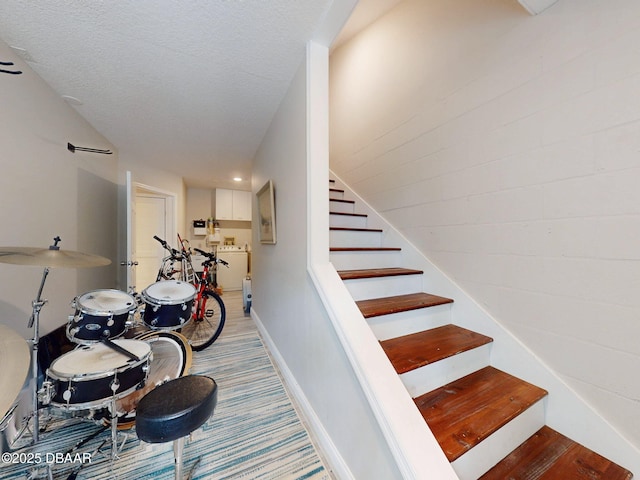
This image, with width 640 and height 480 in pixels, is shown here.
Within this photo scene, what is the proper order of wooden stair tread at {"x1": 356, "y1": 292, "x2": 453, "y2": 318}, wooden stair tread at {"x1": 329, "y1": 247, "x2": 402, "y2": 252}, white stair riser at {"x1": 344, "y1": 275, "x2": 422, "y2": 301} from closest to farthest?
wooden stair tread at {"x1": 356, "y1": 292, "x2": 453, "y2": 318} → white stair riser at {"x1": 344, "y1": 275, "x2": 422, "y2": 301} → wooden stair tread at {"x1": 329, "y1": 247, "x2": 402, "y2": 252}

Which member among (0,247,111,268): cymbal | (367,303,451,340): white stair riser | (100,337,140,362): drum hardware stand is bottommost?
(100,337,140,362): drum hardware stand

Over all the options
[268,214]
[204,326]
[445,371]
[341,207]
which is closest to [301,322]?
[445,371]

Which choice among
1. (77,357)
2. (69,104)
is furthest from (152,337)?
(69,104)

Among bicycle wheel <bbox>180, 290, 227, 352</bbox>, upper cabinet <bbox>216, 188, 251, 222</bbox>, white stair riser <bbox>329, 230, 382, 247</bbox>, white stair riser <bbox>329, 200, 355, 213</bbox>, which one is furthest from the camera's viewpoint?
upper cabinet <bbox>216, 188, 251, 222</bbox>

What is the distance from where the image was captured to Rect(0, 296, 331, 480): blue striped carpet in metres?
1.23

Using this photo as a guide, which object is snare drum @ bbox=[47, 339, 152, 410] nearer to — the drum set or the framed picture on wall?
the drum set

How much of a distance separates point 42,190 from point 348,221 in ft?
8.39

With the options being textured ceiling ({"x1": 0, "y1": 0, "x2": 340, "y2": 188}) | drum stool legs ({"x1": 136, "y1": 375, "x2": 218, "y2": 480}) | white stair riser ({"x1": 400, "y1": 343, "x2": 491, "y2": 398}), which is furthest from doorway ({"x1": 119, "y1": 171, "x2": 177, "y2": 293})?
white stair riser ({"x1": 400, "y1": 343, "x2": 491, "y2": 398})

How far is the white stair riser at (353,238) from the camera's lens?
7.05 feet

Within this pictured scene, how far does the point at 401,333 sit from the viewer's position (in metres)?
1.55

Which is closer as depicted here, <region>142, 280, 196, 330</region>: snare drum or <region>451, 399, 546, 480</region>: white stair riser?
<region>451, 399, 546, 480</region>: white stair riser

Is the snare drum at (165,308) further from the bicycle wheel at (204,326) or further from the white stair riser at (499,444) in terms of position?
the white stair riser at (499,444)

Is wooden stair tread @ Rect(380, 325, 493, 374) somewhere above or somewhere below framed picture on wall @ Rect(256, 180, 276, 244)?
below

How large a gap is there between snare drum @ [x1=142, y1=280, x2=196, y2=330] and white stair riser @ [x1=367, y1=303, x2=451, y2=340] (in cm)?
164
